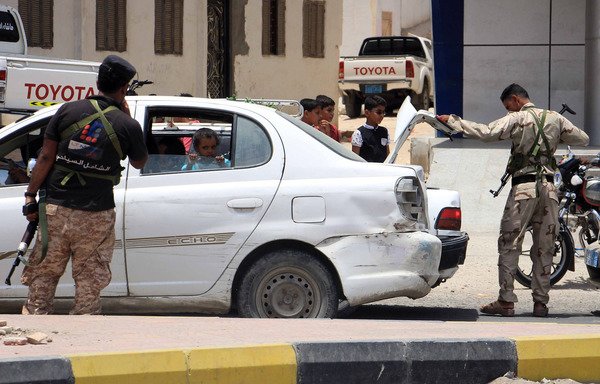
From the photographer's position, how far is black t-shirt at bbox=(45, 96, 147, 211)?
716 cm

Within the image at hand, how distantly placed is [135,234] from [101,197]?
2.84 ft

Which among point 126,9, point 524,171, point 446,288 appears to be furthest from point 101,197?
point 126,9

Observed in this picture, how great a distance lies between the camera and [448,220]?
30.3 feet

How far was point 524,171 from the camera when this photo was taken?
9609mm

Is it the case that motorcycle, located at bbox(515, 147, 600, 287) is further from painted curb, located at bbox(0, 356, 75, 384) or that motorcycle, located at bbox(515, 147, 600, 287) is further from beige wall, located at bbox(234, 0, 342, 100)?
beige wall, located at bbox(234, 0, 342, 100)

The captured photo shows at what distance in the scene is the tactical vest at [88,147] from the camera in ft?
23.4

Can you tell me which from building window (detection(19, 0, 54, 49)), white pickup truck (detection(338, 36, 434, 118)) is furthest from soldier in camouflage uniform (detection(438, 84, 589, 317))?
white pickup truck (detection(338, 36, 434, 118))

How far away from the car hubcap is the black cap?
1712mm

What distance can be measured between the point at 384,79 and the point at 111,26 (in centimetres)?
687

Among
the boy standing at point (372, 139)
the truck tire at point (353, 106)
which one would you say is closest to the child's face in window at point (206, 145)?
the boy standing at point (372, 139)

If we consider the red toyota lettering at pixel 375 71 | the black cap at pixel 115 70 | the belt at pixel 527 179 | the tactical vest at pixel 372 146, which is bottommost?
the belt at pixel 527 179

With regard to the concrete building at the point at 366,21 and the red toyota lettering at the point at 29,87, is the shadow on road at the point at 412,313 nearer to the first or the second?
the red toyota lettering at the point at 29,87

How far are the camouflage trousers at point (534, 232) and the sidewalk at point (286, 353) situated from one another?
7.58 ft

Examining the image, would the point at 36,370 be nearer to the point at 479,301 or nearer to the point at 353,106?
the point at 479,301
